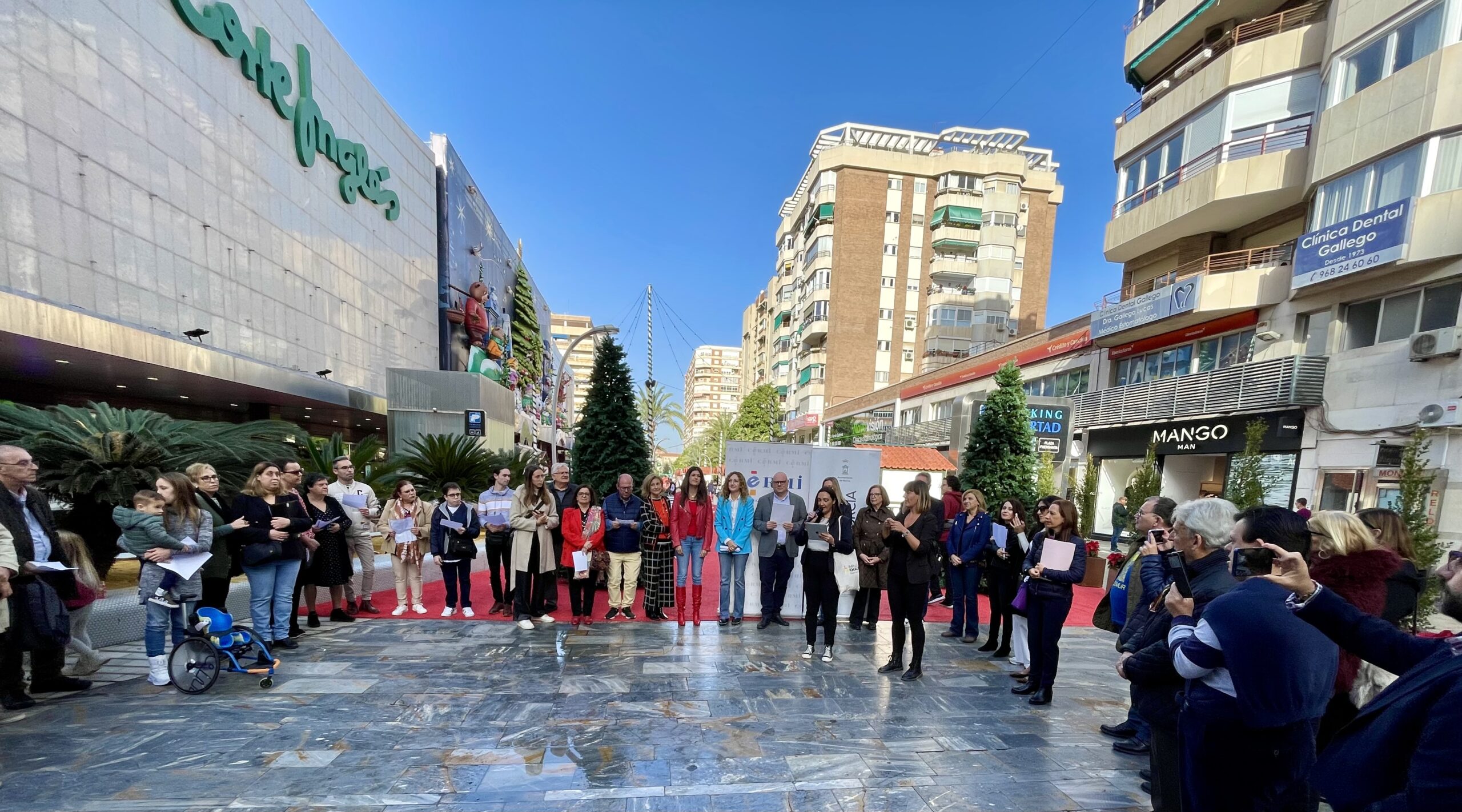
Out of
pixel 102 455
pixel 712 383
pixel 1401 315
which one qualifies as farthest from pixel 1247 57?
pixel 712 383

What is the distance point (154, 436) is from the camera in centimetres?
581

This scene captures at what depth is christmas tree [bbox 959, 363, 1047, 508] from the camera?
32.7 ft

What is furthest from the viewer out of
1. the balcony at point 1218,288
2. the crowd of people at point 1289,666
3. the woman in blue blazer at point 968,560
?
the balcony at point 1218,288

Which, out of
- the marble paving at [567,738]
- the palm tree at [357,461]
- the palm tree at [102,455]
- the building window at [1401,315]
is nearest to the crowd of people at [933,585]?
the marble paving at [567,738]

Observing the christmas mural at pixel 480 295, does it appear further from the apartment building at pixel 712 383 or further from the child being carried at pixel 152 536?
the apartment building at pixel 712 383

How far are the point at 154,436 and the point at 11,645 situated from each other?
282 cm

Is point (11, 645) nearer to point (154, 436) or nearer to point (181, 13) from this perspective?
point (154, 436)

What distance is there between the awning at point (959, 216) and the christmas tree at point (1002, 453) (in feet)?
97.9

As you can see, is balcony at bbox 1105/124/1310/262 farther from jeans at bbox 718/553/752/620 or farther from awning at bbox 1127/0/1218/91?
jeans at bbox 718/553/752/620

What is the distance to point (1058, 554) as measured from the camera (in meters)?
4.26

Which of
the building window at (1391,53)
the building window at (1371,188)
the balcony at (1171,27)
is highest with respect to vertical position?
the balcony at (1171,27)

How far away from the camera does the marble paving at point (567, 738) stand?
119 inches

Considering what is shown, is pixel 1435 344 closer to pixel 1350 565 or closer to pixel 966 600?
pixel 966 600

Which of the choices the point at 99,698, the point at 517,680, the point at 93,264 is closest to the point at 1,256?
the point at 93,264
